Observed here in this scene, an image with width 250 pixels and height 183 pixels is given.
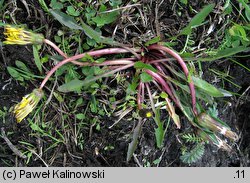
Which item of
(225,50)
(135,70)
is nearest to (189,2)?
(225,50)

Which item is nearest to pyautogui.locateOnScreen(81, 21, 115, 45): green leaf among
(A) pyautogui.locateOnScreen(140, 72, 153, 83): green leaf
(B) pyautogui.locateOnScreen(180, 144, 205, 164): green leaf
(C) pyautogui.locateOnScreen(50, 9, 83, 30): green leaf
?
(C) pyautogui.locateOnScreen(50, 9, 83, 30): green leaf

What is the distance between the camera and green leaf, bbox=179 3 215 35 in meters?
1.49

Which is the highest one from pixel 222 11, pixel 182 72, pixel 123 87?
pixel 222 11

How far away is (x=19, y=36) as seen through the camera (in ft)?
4.70

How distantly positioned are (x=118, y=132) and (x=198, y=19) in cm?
55

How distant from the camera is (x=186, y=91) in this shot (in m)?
1.54

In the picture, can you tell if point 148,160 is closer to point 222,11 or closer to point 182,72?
point 182,72

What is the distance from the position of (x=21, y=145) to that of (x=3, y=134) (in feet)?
0.29

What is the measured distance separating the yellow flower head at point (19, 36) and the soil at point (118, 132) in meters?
0.12

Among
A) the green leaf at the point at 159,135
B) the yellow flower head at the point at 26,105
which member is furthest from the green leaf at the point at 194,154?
the yellow flower head at the point at 26,105

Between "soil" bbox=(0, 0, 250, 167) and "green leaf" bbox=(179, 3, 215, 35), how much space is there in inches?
3.1

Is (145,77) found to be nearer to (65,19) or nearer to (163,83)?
(163,83)

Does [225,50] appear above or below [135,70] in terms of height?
above

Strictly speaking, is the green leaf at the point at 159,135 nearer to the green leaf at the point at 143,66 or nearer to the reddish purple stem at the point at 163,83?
the reddish purple stem at the point at 163,83
